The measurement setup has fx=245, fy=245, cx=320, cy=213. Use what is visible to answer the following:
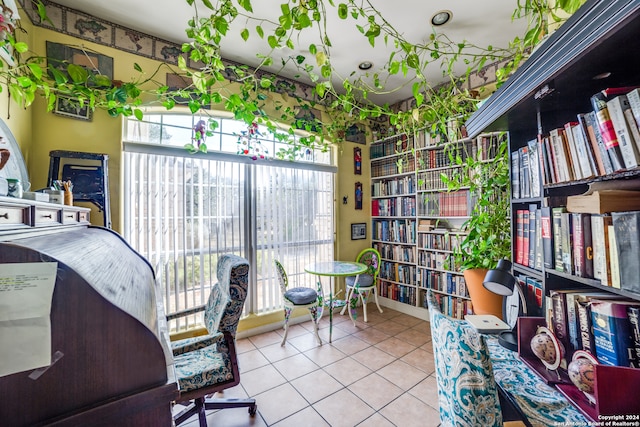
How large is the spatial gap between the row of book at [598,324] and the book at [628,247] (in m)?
0.12

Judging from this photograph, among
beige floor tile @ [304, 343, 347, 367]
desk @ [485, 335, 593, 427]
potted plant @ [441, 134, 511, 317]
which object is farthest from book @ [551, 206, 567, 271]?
beige floor tile @ [304, 343, 347, 367]

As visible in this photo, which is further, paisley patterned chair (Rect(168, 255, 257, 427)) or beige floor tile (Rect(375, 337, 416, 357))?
beige floor tile (Rect(375, 337, 416, 357))

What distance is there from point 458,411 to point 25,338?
4.05ft

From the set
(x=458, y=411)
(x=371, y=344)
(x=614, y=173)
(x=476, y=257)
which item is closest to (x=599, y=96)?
(x=614, y=173)

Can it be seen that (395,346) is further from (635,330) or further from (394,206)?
(635,330)

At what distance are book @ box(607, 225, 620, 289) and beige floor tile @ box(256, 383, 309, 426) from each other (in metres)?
1.89

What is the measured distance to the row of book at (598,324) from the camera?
2.74ft

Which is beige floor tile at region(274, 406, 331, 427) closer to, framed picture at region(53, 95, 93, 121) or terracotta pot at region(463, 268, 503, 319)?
terracotta pot at region(463, 268, 503, 319)

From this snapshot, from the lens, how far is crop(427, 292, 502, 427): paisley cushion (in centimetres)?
84

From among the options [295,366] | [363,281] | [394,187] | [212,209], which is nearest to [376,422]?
[295,366]

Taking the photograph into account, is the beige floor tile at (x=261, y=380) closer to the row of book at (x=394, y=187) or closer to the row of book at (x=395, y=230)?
the row of book at (x=395, y=230)

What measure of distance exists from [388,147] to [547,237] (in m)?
2.80

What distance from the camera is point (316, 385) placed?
2023mm

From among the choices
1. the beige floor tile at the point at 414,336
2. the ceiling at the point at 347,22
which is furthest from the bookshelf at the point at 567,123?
the beige floor tile at the point at 414,336
